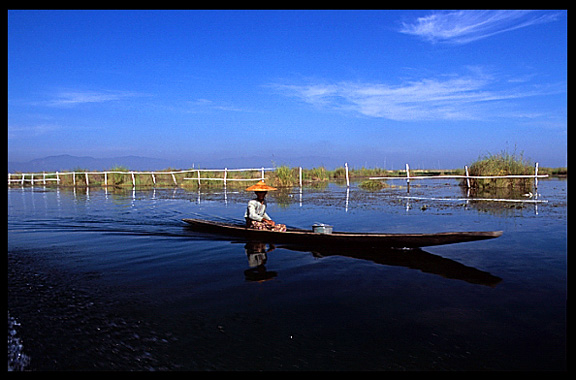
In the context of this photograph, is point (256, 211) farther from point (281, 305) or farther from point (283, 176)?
point (283, 176)

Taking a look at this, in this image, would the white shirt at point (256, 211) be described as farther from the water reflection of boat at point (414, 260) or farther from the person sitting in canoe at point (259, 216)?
the water reflection of boat at point (414, 260)

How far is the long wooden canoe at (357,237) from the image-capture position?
602 centimetres

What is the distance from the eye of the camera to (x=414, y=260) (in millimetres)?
6703

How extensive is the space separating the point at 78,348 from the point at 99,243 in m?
5.09

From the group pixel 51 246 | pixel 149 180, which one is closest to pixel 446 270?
pixel 51 246

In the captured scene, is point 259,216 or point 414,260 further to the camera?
point 259,216

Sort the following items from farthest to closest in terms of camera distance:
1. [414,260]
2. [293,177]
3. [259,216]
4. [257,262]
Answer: [293,177] < [259,216] < [257,262] < [414,260]

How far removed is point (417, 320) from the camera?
14.3 feet

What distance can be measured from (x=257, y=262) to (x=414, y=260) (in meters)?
2.39

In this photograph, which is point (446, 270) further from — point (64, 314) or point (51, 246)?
point (51, 246)

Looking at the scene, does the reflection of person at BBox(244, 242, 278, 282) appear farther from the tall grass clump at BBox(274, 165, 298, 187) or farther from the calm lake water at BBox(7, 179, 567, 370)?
the tall grass clump at BBox(274, 165, 298, 187)

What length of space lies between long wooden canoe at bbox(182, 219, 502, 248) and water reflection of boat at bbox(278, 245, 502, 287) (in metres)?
0.21

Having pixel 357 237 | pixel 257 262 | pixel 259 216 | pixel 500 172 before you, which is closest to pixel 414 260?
pixel 357 237
